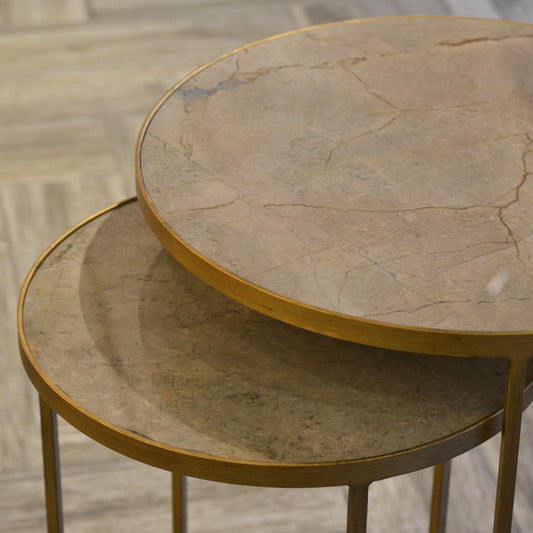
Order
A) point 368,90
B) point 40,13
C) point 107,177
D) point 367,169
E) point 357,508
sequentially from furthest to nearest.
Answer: point 40,13 → point 107,177 → point 368,90 → point 367,169 → point 357,508

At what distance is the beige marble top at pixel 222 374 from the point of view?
73 cm

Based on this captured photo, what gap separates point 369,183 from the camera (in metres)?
0.83

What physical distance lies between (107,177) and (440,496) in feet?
3.36

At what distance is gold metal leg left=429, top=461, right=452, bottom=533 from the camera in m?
1.05

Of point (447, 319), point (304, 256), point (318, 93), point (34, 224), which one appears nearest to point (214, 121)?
point (318, 93)

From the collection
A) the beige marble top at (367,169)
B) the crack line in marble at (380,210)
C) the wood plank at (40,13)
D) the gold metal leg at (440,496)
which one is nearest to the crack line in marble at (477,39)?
the beige marble top at (367,169)

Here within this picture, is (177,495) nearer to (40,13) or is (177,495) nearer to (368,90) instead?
(368,90)

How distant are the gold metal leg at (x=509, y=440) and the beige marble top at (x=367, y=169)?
0.17 ft

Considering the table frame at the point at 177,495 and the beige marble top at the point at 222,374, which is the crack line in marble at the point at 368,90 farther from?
the table frame at the point at 177,495

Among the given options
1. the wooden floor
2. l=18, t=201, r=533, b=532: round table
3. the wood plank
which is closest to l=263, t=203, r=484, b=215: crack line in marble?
l=18, t=201, r=533, b=532: round table

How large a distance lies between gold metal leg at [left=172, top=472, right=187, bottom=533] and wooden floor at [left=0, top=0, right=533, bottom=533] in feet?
0.60

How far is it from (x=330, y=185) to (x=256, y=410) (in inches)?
8.3

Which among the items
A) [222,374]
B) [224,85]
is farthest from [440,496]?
[224,85]

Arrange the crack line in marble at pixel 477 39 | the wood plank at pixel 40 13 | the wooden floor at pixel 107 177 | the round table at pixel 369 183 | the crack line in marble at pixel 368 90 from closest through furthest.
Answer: the round table at pixel 369 183 → the crack line in marble at pixel 368 90 → the crack line in marble at pixel 477 39 → the wooden floor at pixel 107 177 → the wood plank at pixel 40 13
